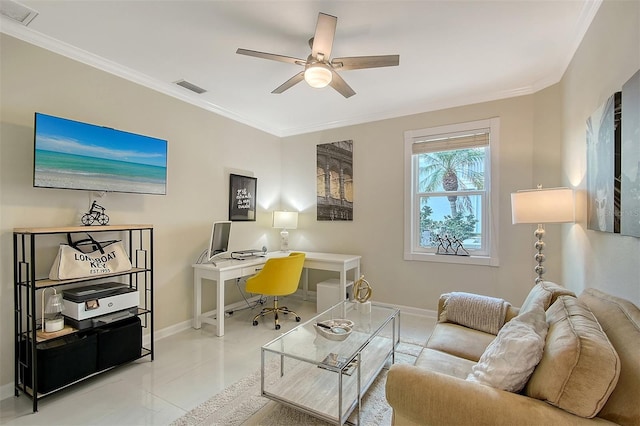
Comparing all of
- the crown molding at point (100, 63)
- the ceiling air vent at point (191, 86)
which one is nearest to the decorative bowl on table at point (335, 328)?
the ceiling air vent at point (191, 86)

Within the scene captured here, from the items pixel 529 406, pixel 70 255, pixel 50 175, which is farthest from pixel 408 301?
pixel 50 175

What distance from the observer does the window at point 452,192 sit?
338 cm

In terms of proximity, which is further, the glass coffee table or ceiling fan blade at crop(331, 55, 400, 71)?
ceiling fan blade at crop(331, 55, 400, 71)

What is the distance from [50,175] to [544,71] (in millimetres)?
4416

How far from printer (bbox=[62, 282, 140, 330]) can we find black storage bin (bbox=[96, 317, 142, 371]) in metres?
0.09

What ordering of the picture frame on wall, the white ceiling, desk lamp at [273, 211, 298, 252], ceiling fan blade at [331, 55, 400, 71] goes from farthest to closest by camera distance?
desk lamp at [273, 211, 298, 252], the picture frame on wall, ceiling fan blade at [331, 55, 400, 71], the white ceiling

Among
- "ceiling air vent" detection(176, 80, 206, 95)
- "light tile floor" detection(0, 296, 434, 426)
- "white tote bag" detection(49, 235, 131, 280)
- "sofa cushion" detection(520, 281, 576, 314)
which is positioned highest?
"ceiling air vent" detection(176, 80, 206, 95)

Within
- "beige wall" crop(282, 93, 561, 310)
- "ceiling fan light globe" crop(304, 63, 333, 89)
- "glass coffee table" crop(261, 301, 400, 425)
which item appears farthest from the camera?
"beige wall" crop(282, 93, 561, 310)

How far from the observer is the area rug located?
70.5 inches

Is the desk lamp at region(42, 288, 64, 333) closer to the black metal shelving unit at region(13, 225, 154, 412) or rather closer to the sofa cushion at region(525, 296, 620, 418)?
the black metal shelving unit at region(13, 225, 154, 412)

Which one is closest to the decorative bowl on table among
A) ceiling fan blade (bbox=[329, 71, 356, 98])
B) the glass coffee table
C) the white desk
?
the glass coffee table

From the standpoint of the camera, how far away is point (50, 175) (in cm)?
214

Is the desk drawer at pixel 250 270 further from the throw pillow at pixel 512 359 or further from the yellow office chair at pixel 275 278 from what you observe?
the throw pillow at pixel 512 359

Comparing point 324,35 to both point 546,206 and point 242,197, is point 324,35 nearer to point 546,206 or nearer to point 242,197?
point 546,206
